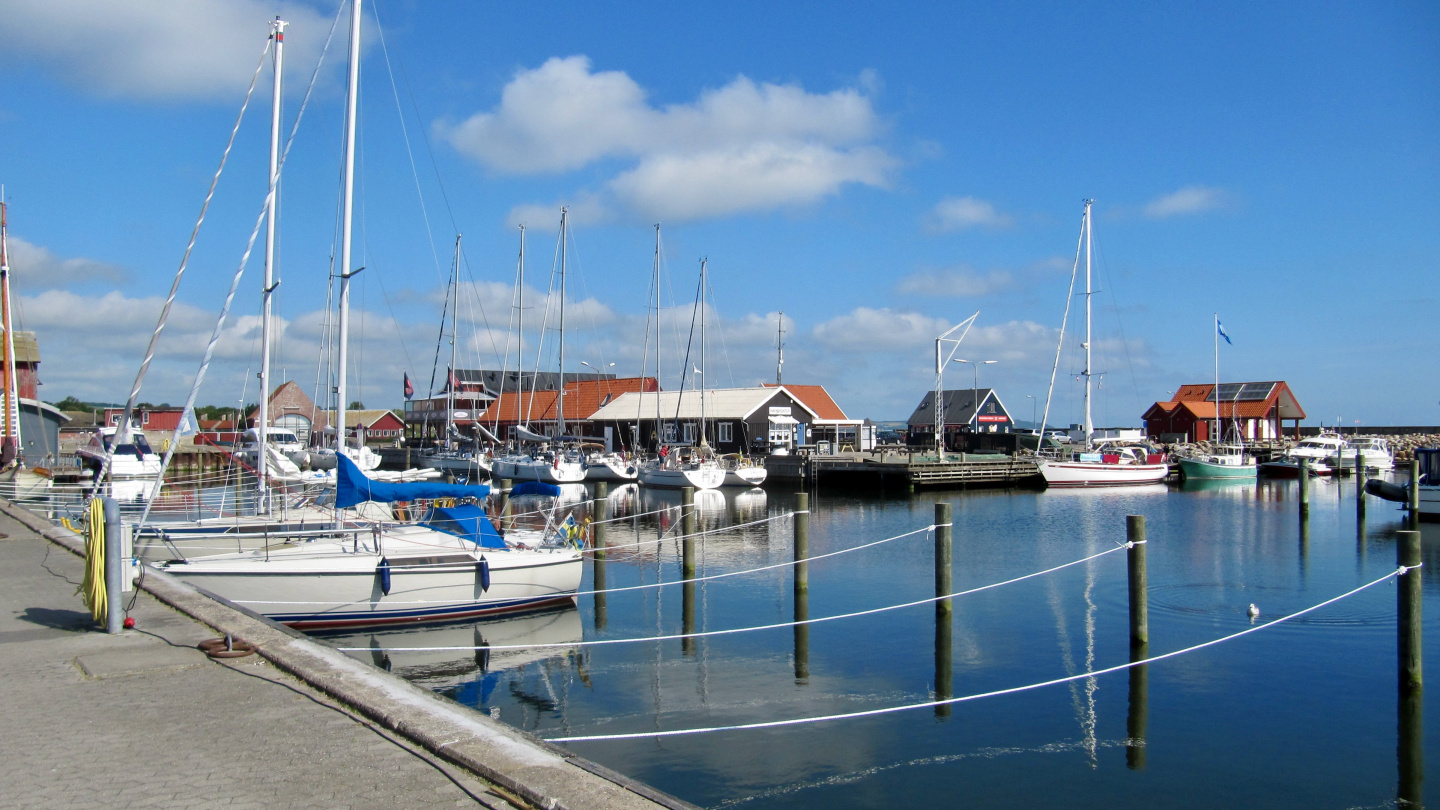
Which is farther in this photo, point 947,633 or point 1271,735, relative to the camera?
point 947,633

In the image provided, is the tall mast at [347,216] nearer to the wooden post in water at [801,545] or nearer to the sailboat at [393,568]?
the sailboat at [393,568]

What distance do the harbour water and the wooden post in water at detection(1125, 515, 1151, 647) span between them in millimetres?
634

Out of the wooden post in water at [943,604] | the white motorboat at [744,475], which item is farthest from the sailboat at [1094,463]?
the wooden post in water at [943,604]

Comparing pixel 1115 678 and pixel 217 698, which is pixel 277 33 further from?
pixel 1115 678

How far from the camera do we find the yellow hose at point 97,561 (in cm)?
1089

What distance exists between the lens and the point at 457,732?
292 inches

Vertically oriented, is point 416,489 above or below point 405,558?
above

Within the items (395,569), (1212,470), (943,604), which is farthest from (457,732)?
(1212,470)

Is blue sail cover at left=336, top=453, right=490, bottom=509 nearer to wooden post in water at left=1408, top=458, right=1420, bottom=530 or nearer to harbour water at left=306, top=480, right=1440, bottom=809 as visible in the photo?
harbour water at left=306, top=480, right=1440, bottom=809

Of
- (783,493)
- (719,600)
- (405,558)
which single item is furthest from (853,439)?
(405,558)

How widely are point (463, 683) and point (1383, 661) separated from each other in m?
14.8

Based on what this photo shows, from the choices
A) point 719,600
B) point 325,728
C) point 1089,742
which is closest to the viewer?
point 325,728

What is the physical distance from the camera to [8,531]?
70.0 feet

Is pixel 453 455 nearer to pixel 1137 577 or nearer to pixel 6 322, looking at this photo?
pixel 6 322
